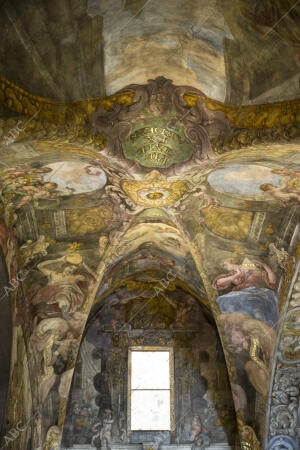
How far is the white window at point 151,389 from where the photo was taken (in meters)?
16.3

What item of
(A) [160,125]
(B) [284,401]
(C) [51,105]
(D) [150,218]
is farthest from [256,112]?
(B) [284,401]

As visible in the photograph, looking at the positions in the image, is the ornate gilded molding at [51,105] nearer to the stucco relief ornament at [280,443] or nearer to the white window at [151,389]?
the white window at [151,389]

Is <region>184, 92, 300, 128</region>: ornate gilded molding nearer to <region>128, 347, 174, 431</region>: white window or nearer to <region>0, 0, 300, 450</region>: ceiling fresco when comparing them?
<region>0, 0, 300, 450</region>: ceiling fresco

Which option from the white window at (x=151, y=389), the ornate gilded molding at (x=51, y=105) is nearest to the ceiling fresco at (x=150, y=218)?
the ornate gilded molding at (x=51, y=105)

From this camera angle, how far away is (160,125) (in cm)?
1056

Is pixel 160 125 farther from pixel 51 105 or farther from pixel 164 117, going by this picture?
pixel 51 105

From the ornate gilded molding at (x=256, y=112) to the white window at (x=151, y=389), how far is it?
8995mm

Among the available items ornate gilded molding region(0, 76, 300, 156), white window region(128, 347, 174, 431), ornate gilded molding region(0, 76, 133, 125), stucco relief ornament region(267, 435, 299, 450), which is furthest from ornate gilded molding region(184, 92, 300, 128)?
white window region(128, 347, 174, 431)

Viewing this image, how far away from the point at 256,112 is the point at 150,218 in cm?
472

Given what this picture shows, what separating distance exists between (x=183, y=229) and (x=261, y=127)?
14.0 feet

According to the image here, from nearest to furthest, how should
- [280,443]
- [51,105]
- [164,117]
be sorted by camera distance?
[51,105] < [164,117] < [280,443]

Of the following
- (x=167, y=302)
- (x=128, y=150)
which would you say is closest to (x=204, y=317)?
(x=167, y=302)

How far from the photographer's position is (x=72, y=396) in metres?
16.5

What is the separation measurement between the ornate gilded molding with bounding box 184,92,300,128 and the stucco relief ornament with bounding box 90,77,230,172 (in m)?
0.09
